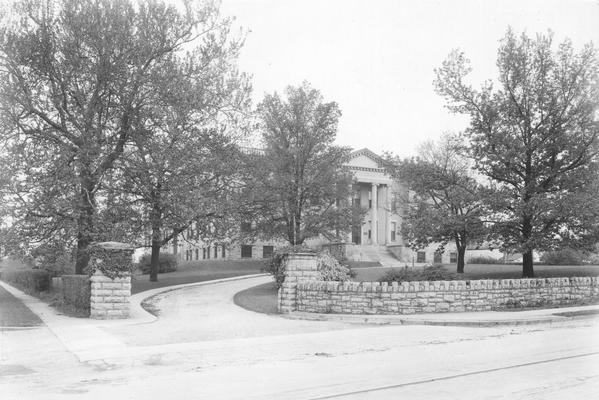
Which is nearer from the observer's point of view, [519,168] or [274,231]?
[519,168]

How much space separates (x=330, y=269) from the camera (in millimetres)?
23062

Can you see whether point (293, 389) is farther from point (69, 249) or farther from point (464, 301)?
point (69, 249)

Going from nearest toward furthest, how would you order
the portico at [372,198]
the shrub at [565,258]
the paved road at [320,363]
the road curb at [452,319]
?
1. the paved road at [320,363]
2. the road curb at [452,319]
3. the shrub at [565,258]
4. the portico at [372,198]

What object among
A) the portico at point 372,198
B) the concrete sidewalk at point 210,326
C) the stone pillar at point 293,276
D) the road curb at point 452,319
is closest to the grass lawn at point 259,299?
the concrete sidewalk at point 210,326

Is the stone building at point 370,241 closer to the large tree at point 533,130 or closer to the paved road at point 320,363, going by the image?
the large tree at point 533,130

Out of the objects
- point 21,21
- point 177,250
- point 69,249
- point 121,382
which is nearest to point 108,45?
point 21,21

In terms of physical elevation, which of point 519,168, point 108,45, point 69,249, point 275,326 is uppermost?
point 108,45

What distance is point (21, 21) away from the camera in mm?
21984

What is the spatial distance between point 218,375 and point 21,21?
1876 centimetres

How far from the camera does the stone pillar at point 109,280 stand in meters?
16.6

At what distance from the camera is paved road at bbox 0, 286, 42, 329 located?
15.2 metres

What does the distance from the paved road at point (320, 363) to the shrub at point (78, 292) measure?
117 inches

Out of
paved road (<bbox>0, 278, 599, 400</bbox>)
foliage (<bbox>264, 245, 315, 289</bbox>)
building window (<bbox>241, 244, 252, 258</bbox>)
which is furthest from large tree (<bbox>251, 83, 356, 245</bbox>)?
paved road (<bbox>0, 278, 599, 400</bbox>)

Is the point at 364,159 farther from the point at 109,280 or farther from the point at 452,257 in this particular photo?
the point at 109,280
